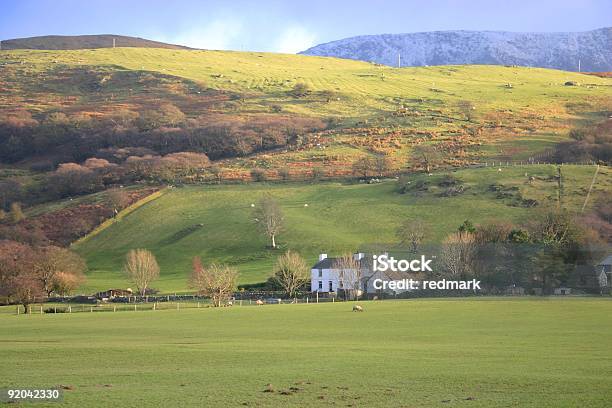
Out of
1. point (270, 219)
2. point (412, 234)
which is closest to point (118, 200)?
point (270, 219)

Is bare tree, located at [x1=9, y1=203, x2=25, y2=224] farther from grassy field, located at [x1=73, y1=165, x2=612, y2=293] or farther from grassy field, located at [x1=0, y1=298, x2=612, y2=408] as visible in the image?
grassy field, located at [x1=0, y1=298, x2=612, y2=408]

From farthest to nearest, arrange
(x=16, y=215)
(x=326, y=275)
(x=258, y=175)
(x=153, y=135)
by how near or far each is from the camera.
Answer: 1. (x=153, y=135)
2. (x=258, y=175)
3. (x=16, y=215)
4. (x=326, y=275)

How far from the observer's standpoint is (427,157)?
14162cm

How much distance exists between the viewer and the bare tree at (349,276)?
82.5 m

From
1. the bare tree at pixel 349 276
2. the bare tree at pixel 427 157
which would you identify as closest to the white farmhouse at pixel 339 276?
the bare tree at pixel 349 276

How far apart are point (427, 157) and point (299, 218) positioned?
34800 millimetres

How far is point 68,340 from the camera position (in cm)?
3806

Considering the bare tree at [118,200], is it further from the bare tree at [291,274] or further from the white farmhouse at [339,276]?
the bare tree at [291,274]

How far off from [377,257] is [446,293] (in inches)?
487

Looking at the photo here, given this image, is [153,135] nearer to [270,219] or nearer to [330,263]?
[270,219]

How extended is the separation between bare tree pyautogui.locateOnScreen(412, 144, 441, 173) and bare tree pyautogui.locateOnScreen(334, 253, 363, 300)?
5633 centimetres

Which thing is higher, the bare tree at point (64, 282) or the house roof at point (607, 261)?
the house roof at point (607, 261)

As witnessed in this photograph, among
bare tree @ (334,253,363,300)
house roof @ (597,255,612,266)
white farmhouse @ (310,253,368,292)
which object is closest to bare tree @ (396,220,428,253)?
white farmhouse @ (310,253,368,292)

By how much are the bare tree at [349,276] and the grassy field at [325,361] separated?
31143 millimetres
